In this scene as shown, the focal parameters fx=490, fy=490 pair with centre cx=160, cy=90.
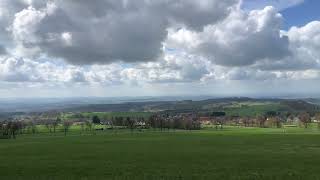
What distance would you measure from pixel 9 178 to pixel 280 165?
33.5 meters

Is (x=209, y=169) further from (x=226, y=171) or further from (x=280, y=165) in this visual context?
(x=280, y=165)

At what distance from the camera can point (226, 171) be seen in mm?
56000

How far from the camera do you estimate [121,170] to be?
2283 inches

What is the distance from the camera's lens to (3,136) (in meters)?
178

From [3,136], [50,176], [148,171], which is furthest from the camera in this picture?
[3,136]

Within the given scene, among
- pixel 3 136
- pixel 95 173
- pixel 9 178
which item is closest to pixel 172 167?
pixel 95 173

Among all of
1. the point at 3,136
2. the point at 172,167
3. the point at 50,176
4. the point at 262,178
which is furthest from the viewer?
the point at 3,136

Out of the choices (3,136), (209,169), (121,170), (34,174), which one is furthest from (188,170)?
(3,136)

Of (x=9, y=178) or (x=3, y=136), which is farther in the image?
(x=3, y=136)

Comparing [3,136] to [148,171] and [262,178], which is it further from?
[262,178]

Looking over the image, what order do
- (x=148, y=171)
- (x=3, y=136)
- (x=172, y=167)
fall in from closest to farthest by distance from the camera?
(x=148, y=171) → (x=172, y=167) → (x=3, y=136)

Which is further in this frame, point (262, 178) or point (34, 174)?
point (34, 174)

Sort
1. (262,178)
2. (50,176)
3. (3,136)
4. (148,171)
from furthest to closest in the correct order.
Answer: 1. (3,136)
2. (148,171)
3. (50,176)
4. (262,178)

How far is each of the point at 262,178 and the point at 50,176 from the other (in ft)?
73.6
